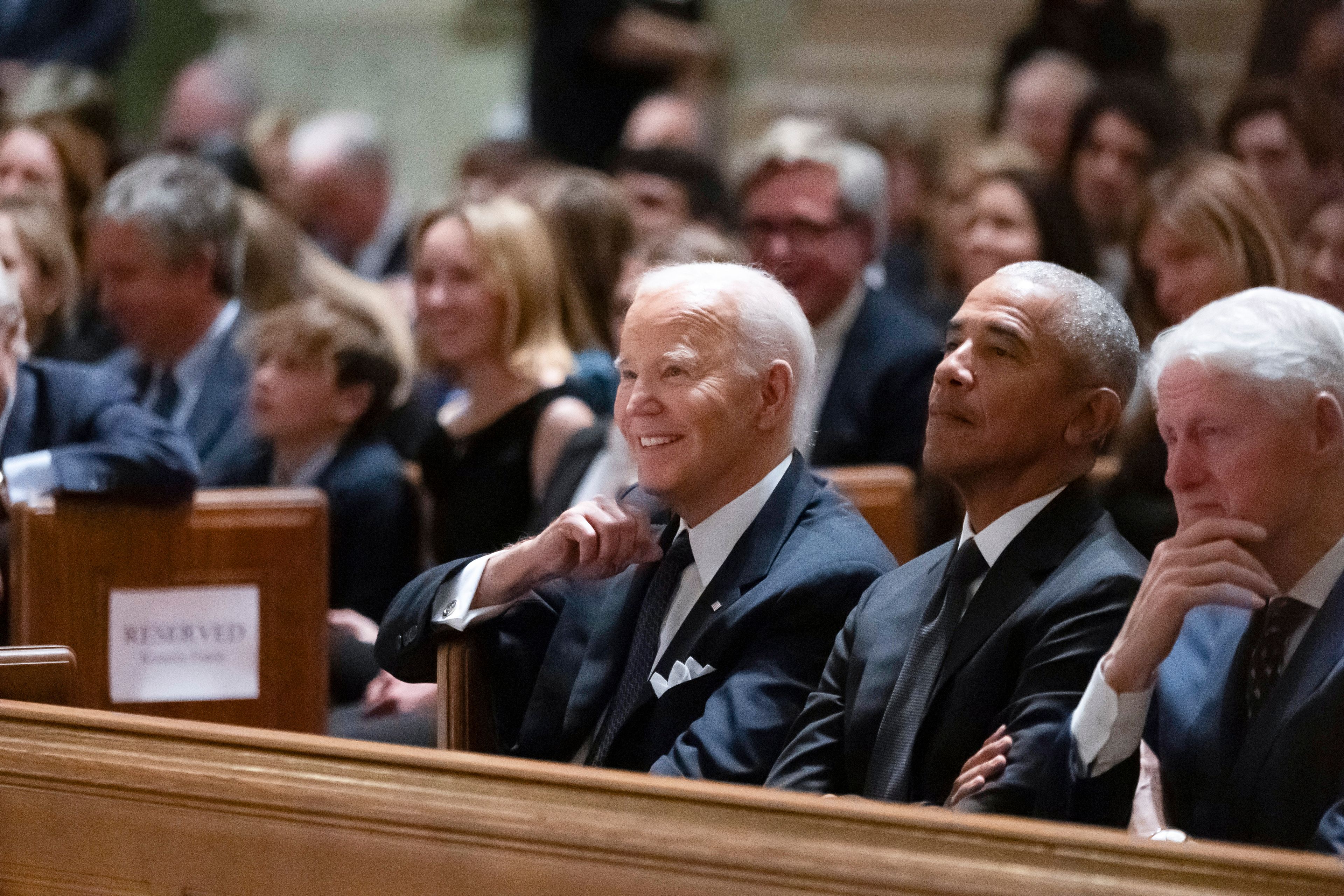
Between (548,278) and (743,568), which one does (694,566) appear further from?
(548,278)

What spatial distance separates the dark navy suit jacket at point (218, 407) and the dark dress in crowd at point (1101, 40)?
3.17 metres

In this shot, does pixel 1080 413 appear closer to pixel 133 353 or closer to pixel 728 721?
pixel 728 721

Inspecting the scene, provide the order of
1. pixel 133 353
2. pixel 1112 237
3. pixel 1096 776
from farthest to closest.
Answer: pixel 1112 237, pixel 133 353, pixel 1096 776

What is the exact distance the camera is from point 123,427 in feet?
9.48

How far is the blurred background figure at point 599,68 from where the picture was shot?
20.5 ft

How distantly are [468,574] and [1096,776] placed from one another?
0.82 m

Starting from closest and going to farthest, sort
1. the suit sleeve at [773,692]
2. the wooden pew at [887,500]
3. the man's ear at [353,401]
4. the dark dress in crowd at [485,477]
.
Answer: the suit sleeve at [773,692] → the wooden pew at [887,500] → the dark dress in crowd at [485,477] → the man's ear at [353,401]

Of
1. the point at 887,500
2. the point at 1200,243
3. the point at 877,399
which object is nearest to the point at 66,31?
the point at 877,399

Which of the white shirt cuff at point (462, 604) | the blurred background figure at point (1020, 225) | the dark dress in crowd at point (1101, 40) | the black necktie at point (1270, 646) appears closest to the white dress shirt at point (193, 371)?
the white shirt cuff at point (462, 604)

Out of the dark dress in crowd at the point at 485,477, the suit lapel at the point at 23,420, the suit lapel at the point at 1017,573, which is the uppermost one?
the suit lapel at the point at 1017,573

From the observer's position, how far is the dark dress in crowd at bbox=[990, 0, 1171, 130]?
580 cm

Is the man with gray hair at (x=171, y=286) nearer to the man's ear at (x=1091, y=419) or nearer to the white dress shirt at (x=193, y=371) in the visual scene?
the white dress shirt at (x=193, y=371)

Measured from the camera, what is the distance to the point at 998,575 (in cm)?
178

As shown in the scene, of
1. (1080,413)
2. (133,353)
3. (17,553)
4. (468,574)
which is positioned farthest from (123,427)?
(1080,413)
